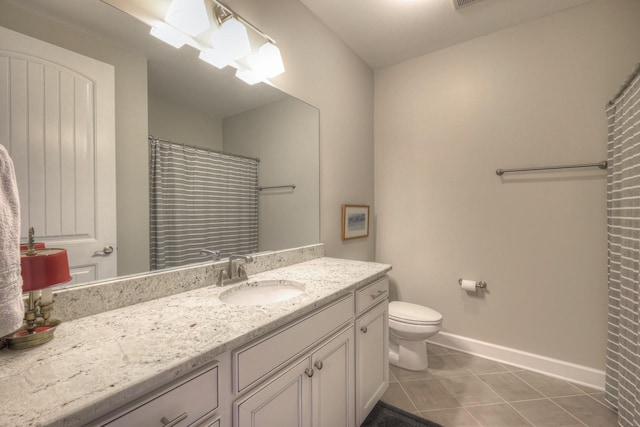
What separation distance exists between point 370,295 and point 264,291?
0.55 m

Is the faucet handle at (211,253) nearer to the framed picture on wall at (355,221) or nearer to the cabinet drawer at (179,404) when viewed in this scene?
the cabinet drawer at (179,404)

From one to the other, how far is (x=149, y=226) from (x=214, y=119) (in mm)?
576

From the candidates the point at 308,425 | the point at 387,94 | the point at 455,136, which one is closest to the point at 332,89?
the point at 387,94

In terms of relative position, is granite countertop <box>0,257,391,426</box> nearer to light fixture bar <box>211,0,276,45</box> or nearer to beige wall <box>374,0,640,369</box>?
light fixture bar <box>211,0,276,45</box>

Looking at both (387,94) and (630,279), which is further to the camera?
(387,94)

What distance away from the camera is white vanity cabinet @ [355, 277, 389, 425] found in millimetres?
1331

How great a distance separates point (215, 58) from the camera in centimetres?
132

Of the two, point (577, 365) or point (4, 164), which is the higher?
point (4, 164)

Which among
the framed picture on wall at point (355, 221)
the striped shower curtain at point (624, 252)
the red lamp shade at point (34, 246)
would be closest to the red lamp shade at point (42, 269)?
the red lamp shade at point (34, 246)

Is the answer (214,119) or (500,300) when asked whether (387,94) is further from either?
(500,300)

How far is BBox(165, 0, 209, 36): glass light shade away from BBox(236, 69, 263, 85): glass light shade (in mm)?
248

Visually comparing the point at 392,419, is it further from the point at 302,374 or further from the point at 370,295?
the point at 302,374

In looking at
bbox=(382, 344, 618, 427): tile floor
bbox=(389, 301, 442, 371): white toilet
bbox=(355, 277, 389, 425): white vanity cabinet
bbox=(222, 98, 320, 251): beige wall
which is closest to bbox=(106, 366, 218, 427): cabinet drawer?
bbox=(355, 277, 389, 425): white vanity cabinet

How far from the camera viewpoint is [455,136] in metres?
2.24
